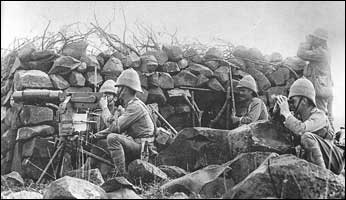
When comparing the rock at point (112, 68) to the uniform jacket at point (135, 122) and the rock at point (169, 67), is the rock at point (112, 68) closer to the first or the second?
the rock at point (169, 67)

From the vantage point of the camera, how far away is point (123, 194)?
5496 mm

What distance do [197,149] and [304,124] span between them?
63.4 inches

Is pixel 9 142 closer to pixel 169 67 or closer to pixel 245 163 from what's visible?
pixel 169 67

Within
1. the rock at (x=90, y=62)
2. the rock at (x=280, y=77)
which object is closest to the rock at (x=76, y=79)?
the rock at (x=90, y=62)

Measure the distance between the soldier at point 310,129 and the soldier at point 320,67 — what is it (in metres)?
3.57

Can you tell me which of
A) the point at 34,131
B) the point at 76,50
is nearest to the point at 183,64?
the point at 76,50

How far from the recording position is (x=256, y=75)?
11.8m

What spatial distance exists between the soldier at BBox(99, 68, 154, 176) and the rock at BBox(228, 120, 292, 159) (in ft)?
4.45

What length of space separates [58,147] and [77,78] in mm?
2420

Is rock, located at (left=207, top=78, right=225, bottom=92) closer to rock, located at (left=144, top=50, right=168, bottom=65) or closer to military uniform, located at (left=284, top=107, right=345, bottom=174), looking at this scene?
rock, located at (left=144, top=50, right=168, bottom=65)

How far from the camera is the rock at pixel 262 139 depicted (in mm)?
6684

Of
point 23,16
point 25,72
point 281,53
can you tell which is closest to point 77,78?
point 25,72

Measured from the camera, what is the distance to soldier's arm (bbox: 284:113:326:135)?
6.54 meters

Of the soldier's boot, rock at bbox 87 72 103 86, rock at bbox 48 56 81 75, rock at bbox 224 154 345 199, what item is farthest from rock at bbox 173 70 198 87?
rock at bbox 224 154 345 199
